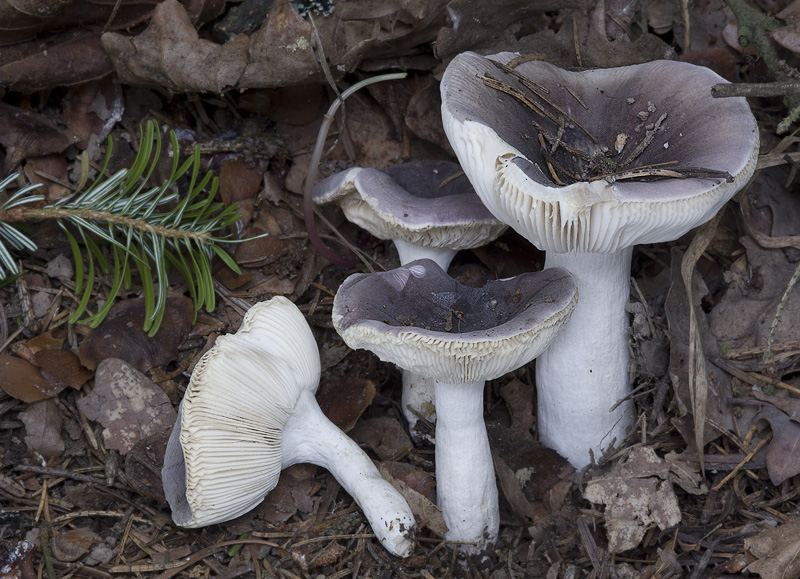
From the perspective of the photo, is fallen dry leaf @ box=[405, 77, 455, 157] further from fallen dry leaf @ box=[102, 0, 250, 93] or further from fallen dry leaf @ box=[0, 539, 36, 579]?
fallen dry leaf @ box=[0, 539, 36, 579]

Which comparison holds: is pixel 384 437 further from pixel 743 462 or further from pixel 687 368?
pixel 743 462

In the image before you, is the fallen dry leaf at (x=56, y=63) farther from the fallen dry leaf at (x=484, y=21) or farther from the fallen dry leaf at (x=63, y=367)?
the fallen dry leaf at (x=484, y=21)

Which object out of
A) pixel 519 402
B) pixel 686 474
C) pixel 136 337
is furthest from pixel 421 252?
pixel 686 474

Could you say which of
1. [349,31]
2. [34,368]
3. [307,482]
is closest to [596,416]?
[307,482]

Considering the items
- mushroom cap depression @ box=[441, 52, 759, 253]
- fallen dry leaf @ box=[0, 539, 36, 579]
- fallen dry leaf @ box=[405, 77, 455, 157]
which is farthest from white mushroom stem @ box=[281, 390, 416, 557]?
fallen dry leaf @ box=[405, 77, 455, 157]

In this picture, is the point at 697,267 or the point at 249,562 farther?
the point at 697,267

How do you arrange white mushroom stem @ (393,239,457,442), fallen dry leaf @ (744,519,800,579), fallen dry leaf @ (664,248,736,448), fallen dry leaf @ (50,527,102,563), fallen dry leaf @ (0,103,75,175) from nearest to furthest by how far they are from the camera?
fallen dry leaf @ (744,519,800,579) → fallen dry leaf @ (50,527,102,563) → fallen dry leaf @ (664,248,736,448) → white mushroom stem @ (393,239,457,442) → fallen dry leaf @ (0,103,75,175)

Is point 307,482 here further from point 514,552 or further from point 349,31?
point 349,31

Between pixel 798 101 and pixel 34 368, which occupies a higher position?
pixel 798 101
